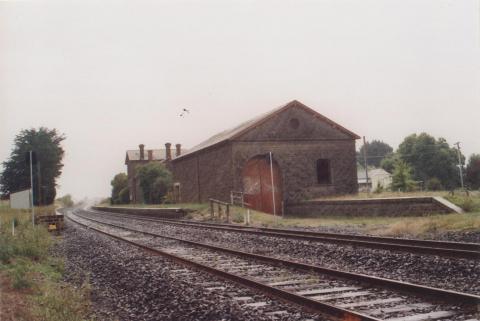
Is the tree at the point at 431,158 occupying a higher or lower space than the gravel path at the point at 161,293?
higher

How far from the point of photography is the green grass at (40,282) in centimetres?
563

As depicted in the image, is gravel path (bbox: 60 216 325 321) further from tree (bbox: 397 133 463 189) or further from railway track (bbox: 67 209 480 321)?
tree (bbox: 397 133 463 189)

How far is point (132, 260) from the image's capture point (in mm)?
11141

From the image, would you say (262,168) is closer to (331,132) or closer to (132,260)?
(331,132)

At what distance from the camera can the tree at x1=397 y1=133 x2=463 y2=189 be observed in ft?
224

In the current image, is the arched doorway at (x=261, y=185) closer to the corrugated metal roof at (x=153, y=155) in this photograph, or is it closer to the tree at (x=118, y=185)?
the tree at (x=118, y=185)

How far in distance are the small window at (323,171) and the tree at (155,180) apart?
21340 millimetres

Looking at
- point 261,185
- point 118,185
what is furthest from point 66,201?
point 261,185

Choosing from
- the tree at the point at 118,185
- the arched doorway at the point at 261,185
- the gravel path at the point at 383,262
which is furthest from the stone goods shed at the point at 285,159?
the tree at the point at 118,185

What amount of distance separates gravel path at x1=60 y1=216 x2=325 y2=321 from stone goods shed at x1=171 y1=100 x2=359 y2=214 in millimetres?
18348

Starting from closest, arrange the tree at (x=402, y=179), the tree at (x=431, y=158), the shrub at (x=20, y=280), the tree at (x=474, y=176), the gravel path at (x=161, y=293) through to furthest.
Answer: the gravel path at (x=161, y=293)
the shrub at (x=20, y=280)
the tree at (x=402, y=179)
the tree at (x=474, y=176)
the tree at (x=431, y=158)

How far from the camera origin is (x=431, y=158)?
70.5m

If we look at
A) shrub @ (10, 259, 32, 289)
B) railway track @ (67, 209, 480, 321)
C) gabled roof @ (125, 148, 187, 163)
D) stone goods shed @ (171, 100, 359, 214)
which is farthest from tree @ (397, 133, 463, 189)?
shrub @ (10, 259, 32, 289)

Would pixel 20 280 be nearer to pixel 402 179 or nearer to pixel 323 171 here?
pixel 323 171
